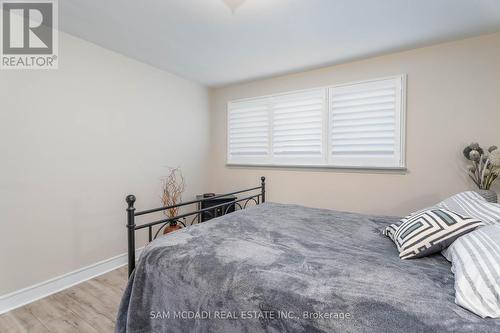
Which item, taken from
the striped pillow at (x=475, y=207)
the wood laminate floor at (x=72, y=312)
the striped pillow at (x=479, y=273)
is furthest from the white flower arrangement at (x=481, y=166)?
the wood laminate floor at (x=72, y=312)

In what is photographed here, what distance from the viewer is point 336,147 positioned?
3.04 metres

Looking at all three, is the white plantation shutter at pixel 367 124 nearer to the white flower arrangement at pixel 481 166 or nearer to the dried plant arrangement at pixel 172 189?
the white flower arrangement at pixel 481 166

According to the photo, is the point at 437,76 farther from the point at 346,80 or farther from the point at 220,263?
the point at 220,263

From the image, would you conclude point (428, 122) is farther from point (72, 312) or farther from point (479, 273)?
point (72, 312)

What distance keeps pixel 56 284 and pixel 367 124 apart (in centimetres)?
359

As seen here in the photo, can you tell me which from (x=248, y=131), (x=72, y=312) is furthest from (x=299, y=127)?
(x=72, y=312)

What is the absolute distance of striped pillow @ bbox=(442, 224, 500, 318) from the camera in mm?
792

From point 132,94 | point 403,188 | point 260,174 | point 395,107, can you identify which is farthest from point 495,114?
point 132,94

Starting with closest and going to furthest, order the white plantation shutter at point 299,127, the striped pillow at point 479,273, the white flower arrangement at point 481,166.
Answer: the striped pillow at point 479,273
the white flower arrangement at point 481,166
the white plantation shutter at point 299,127

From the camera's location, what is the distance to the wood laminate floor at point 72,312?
5.89 ft

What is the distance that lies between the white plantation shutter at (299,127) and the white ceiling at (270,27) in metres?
0.50

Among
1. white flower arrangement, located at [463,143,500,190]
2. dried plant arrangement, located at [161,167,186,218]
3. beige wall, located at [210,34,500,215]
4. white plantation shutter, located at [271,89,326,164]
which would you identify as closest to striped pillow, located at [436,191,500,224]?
white flower arrangement, located at [463,143,500,190]

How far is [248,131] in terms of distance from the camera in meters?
3.73

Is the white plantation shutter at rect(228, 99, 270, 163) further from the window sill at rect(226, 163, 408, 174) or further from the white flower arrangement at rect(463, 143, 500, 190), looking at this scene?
the white flower arrangement at rect(463, 143, 500, 190)
